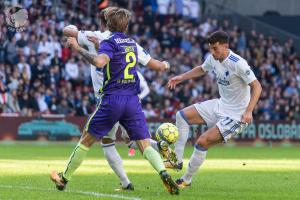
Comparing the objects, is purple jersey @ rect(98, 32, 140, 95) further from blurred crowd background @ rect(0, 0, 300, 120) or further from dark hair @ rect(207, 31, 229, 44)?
blurred crowd background @ rect(0, 0, 300, 120)

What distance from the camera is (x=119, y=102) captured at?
12.3 meters

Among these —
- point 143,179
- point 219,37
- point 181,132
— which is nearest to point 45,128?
point 143,179

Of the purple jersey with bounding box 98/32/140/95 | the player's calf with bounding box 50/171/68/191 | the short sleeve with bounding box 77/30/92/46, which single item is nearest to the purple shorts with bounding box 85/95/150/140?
the purple jersey with bounding box 98/32/140/95

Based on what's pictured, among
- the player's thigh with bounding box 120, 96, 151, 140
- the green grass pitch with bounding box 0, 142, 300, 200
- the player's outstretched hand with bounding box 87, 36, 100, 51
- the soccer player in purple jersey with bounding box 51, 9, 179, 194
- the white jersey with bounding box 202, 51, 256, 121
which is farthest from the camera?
the white jersey with bounding box 202, 51, 256, 121

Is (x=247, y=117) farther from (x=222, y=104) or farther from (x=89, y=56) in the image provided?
(x=89, y=56)

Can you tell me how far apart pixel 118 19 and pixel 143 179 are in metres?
4.44

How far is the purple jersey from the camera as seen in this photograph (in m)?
12.2

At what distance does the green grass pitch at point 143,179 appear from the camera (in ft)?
41.4

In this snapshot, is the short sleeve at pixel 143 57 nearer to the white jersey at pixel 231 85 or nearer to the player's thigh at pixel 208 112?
the white jersey at pixel 231 85

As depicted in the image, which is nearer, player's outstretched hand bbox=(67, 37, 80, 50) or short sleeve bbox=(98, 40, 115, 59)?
player's outstretched hand bbox=(67, 37, 80, 50)

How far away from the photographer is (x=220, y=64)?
1409cm

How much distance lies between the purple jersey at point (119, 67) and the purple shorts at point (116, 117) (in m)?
0.11

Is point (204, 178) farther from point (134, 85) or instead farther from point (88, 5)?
point (88, 5)

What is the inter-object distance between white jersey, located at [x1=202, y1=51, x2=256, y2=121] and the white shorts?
3.0 inches
